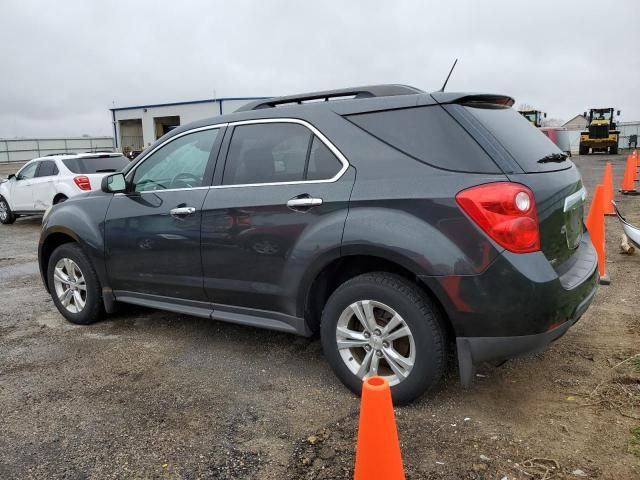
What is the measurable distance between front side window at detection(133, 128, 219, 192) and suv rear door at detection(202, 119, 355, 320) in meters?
0.22

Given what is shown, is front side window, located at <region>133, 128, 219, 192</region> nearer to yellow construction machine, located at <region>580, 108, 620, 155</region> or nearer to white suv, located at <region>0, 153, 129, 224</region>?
white suv, located at <region>0, 153, 129, 224</region>

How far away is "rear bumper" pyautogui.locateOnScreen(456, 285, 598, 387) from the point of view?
278 centimetres

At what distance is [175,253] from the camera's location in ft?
13.1

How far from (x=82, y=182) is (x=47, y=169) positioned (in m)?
1.24

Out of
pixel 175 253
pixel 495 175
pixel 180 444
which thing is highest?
pixel 495 175

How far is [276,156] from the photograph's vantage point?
3.59 meters

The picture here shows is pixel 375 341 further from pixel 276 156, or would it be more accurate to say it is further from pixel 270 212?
pixel 276 156

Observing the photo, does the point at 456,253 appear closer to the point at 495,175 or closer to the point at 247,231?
the point at 495,175

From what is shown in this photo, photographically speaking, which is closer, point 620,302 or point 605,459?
point 605,459

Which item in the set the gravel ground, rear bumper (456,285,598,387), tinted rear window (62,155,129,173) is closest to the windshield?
tinted rear window (62,155,129,173)

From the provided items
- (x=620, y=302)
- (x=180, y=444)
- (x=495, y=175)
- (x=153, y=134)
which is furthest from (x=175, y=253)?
(x=153, y=134)

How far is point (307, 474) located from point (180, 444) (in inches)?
29.8

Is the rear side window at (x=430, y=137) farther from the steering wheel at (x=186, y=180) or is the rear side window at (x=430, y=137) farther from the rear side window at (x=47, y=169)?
the rear side window at (x=47, y=169)

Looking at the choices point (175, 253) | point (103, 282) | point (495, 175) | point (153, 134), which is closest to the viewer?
point (495, 175)
